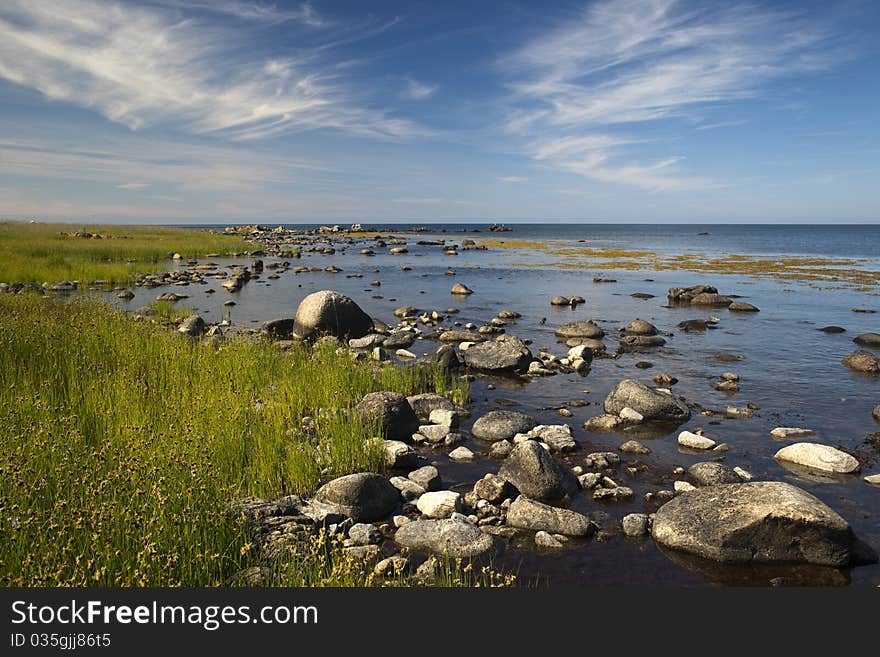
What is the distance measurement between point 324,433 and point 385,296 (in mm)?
27283

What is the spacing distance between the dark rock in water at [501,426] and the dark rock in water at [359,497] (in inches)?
149

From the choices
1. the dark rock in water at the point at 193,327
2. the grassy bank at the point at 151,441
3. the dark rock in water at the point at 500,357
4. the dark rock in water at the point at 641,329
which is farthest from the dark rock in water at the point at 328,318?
the dark rock in water at the point at 641,329

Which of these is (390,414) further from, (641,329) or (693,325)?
(693,325)

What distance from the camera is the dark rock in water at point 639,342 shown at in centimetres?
2292

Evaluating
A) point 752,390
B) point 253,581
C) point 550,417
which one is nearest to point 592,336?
point 752,390

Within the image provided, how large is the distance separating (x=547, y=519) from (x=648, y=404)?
6.58 metres

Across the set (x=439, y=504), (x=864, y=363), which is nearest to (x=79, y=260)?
(x=439, y=504)

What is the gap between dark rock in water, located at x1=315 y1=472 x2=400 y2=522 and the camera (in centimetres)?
877

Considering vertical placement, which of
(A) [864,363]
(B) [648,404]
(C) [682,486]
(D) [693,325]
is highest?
(D) [693,325]

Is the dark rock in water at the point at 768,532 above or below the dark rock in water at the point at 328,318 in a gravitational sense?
below

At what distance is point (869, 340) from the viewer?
77.3 feet

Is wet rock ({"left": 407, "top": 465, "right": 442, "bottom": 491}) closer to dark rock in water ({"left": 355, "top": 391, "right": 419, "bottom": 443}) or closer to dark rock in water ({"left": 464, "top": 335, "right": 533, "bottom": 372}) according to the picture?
dark rock in water ({"left": 355, "top": 391, "right": 419, "bottom": 443})

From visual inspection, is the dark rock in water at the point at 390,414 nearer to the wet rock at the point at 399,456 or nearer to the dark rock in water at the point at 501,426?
the wet rock at the point at 399,456

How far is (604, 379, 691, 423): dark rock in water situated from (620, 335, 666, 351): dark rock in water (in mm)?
8195
